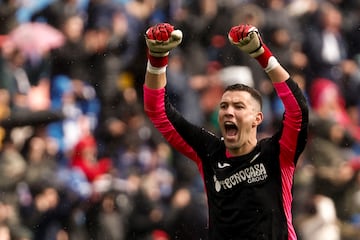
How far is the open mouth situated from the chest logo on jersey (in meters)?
0.21

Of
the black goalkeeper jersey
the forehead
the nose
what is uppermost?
the forehead

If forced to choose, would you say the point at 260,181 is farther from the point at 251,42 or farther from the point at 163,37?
the point at 163,37

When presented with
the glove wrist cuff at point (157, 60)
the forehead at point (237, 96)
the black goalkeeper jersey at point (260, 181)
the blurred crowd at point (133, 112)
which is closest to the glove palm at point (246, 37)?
the black goalkeeper jersey at point (260, 181)

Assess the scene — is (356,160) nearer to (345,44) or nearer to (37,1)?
(345,44)

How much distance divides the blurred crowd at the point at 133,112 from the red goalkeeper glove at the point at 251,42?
3.91 m

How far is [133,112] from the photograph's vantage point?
9023 mm

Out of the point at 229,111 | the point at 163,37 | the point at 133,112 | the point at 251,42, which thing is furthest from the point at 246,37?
the point at 133,112

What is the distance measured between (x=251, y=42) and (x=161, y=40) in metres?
0.48

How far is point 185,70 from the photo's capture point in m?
9.39

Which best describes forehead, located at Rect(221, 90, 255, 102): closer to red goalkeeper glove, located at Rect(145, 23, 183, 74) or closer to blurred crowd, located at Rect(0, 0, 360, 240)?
red goalkeeper glove, located at Rect(145, 23, 183, 74)

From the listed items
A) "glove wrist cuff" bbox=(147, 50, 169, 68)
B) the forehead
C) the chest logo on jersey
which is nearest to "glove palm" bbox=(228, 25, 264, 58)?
the forehead

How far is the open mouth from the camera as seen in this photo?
5.08 metres

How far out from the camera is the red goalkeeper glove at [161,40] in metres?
4.87

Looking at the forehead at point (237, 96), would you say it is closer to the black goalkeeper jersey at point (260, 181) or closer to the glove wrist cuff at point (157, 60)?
the black goalkeeper jersey at point (260, 181)
